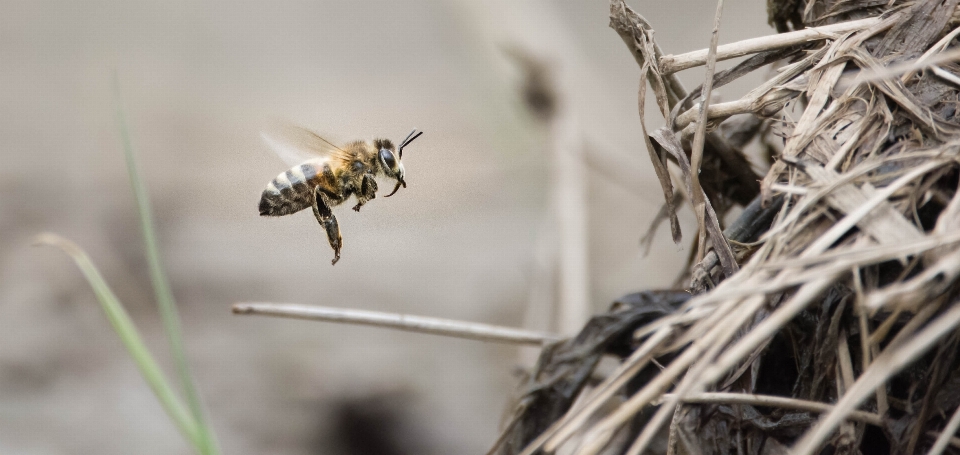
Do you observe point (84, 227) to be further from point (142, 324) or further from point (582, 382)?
point (582, 382)

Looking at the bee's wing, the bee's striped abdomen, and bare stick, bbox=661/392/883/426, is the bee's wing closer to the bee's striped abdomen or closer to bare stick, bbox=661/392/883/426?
the bee's striped abdomen

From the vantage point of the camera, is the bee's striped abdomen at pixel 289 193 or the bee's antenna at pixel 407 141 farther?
the bee's antenna at pixel 407 141

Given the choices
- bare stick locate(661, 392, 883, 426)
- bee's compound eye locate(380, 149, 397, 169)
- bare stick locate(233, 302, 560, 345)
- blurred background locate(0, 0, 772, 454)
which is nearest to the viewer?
bare stick locate(661, 392, 883, 426)

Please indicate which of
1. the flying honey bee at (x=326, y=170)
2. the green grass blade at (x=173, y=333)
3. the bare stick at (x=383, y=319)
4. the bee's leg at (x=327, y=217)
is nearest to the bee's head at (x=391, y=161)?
the flying honey bee at (x=326, y=170)

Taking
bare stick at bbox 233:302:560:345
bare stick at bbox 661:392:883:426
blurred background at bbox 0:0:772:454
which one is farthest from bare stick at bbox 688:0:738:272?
blurred background at bbox 0:0:772:454

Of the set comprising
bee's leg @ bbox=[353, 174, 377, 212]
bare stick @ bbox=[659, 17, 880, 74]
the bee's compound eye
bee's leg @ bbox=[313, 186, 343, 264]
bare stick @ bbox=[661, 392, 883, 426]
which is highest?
the bee's compound eye

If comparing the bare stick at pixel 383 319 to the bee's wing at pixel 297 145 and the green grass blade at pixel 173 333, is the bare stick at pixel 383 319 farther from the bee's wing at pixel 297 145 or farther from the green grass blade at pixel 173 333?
the bee's wing at pixel 297 145

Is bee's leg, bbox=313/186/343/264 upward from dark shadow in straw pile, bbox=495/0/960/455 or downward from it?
upward
